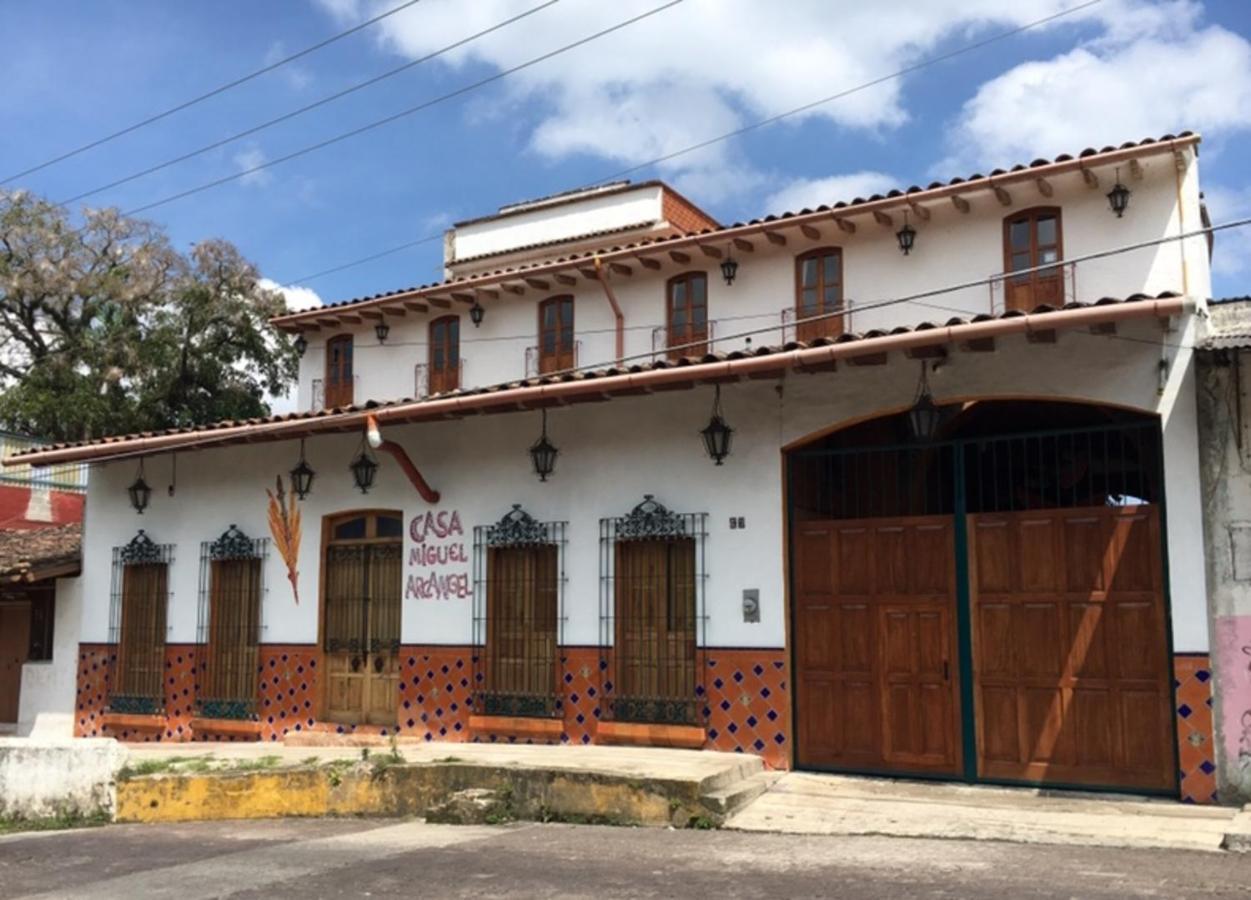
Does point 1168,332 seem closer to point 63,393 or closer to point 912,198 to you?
point 912,198

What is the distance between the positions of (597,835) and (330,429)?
19.8ft

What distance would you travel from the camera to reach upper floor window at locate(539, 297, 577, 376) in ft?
Result: 57.0

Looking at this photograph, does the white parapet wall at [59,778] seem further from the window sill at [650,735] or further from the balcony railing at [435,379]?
the balcony railing at [435,379]

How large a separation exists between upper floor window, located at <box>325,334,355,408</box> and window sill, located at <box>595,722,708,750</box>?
31.5ft

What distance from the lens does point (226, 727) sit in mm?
14297

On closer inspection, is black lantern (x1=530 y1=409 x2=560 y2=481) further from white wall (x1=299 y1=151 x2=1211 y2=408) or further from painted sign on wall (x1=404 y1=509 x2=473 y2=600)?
→ white wall (x1=299 y1=151 x2=1211 y2=408)

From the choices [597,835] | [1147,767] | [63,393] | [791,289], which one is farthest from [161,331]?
[1147,767]

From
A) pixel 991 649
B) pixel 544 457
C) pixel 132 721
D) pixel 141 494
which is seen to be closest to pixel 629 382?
pixel 544 457

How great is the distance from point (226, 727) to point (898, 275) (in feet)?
32.9

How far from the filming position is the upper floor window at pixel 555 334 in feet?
57.0

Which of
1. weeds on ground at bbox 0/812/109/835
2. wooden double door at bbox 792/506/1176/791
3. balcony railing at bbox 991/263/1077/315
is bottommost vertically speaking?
weeds on ground at bbox 0/812/109/835

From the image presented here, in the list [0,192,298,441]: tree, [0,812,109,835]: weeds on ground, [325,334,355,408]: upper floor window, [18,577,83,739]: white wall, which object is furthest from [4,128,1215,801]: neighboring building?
[0,192,298,441]: tree

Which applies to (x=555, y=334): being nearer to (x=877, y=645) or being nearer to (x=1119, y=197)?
(x=1119, y=197)

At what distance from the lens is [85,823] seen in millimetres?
11148
